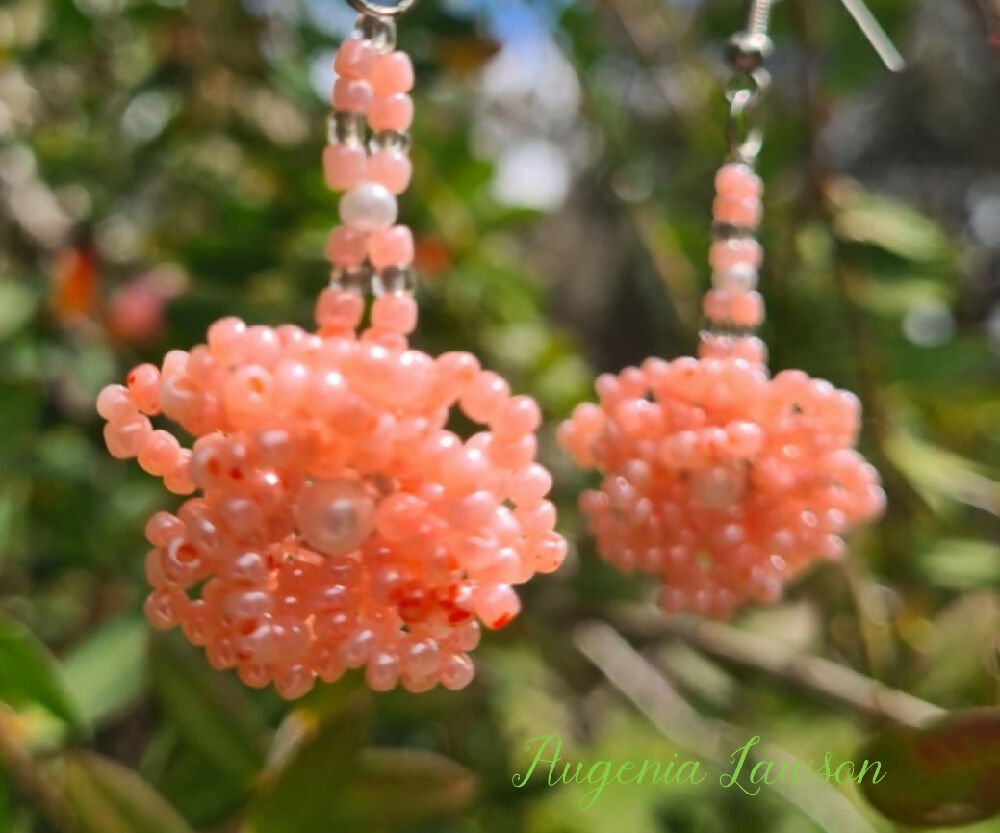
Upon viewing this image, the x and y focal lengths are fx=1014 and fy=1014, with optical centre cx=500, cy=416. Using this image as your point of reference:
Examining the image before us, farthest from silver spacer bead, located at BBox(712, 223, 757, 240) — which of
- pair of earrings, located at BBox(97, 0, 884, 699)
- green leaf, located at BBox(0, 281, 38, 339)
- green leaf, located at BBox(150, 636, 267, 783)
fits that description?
green leaf, located at BBox(0, 281, 38, 339)

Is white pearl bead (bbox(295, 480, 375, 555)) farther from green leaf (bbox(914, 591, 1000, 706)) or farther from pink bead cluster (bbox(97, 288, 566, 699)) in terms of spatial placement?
green leaf (bbox(914, 591, 1000, 706))

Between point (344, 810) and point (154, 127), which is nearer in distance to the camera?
point (344, 810)

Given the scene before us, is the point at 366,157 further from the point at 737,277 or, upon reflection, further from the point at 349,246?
the point at 737,277

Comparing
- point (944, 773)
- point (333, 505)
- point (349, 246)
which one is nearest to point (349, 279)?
point (349, 246)

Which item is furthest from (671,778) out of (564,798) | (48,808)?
(48,808)

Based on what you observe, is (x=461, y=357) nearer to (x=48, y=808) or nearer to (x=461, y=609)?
(x=461, y=609)

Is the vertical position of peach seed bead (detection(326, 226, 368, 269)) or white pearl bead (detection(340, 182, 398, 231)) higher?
white pearl bead (detection(340, 182, 398, 231))
